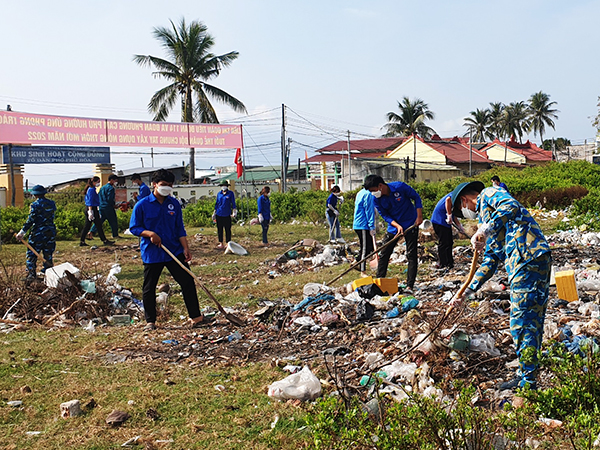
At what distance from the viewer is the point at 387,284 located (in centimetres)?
662

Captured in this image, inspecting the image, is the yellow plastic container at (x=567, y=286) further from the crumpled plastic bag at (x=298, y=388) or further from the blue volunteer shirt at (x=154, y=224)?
the blue volunteer shirt at (x=154, y=224)

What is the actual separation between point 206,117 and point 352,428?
1095 inches

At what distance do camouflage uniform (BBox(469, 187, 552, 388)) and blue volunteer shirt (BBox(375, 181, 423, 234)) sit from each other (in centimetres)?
349

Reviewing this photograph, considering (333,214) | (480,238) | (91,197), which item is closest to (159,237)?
(480,238)

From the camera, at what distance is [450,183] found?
2009 cm

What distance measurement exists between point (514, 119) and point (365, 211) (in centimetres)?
5918

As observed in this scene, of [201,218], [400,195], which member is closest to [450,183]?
[201,218]

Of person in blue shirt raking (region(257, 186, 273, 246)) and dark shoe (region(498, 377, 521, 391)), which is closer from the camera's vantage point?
dark shoe (region(498, 377, 521, 391))

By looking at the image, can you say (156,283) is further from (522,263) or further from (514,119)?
(514,119)

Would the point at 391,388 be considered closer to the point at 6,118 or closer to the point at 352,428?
the point at 352,428

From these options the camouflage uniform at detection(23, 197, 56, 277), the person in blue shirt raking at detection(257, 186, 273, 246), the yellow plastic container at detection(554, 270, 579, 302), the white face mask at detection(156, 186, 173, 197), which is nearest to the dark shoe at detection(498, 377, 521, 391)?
the yellow plastic container at detection(554, 270, 579, 302)

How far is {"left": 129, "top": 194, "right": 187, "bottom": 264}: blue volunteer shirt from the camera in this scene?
587 centimetres

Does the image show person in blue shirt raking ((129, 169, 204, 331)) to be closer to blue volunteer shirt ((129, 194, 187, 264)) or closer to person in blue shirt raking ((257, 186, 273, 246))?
blue volunteer shirt ((129, 194, 187, 264))

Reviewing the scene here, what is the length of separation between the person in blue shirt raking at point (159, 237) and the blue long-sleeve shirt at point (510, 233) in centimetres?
341
